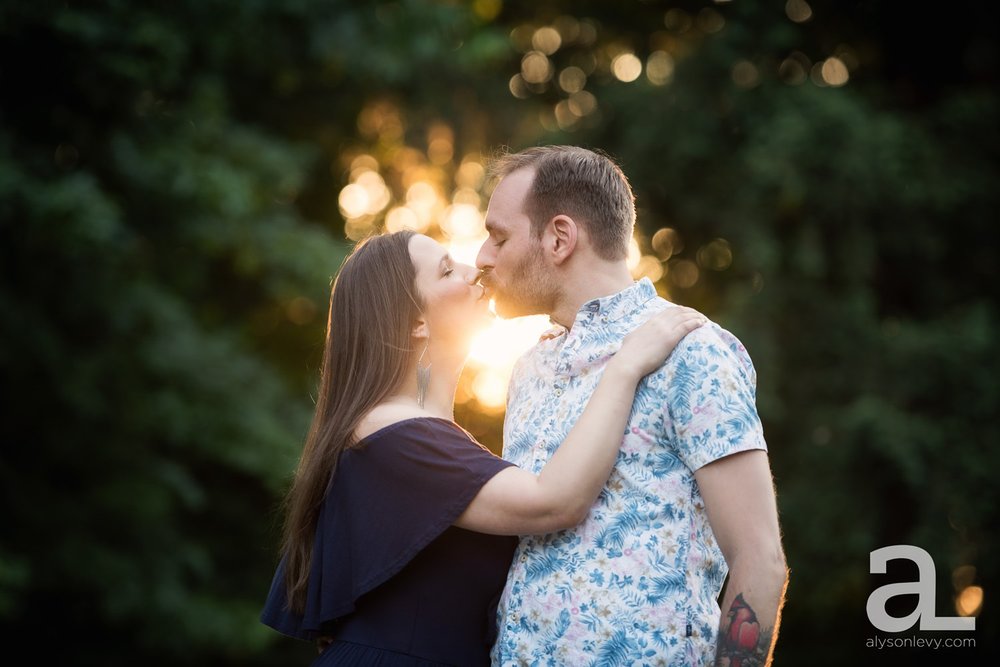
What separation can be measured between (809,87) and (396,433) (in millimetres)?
8303

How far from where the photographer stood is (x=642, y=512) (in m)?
2.65

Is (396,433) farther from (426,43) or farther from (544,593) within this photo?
(426,43)

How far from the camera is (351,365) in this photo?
3062 mm

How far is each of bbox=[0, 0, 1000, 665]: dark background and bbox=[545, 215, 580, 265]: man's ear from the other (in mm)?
5125

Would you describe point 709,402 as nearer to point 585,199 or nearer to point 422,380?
point 585,199

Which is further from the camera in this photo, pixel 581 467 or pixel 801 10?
pixel 801 10

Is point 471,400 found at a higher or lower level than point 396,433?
higher

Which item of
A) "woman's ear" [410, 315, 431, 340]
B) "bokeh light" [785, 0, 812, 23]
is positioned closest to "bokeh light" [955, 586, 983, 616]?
"bokeh light" [785, 0, 812, 23]

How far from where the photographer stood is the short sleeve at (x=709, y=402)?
99.6 inches

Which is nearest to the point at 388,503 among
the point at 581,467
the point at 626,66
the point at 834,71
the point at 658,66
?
the point at 581,467

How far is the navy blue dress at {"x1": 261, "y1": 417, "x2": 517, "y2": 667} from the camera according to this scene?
2773 millimetres

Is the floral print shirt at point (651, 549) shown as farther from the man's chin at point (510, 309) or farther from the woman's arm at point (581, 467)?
the man's chin at point (510, 309)

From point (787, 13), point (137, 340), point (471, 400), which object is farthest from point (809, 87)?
point (137, 340)

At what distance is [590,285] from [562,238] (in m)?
0.16
